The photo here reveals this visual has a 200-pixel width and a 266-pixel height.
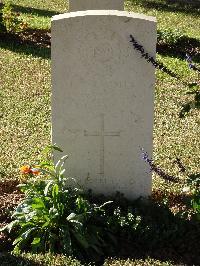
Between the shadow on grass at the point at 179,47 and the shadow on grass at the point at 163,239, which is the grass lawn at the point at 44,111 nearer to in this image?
the shadow on grass at the point at 179,47

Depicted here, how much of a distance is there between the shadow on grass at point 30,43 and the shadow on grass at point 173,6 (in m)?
5.57

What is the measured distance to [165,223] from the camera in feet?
16.5

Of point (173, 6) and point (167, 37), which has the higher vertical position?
point (173, 6)

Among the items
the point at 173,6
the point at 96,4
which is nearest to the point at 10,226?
the point at 96,4

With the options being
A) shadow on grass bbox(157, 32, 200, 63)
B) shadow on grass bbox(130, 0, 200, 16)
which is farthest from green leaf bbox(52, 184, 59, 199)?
shadow on grass bbox(130, 0, 200, 16)

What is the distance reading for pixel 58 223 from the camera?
489 centimetres

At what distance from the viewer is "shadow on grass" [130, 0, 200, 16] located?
1652 centimetres

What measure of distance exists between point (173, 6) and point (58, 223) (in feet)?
43.6

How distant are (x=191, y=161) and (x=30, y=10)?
32.4 ft

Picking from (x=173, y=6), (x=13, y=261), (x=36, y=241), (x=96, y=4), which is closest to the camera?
(x=13, y=261)

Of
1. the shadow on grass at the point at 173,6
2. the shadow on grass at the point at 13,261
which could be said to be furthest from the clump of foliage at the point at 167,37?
the shadow on grass at the point at 13,261

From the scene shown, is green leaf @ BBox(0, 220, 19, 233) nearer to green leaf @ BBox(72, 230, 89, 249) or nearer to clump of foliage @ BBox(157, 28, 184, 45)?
green leaf @ BBox(72, 230, 89, 249)

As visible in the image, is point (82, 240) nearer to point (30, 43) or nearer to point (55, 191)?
point (55, 191)

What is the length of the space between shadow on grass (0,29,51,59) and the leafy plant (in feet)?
19.8
